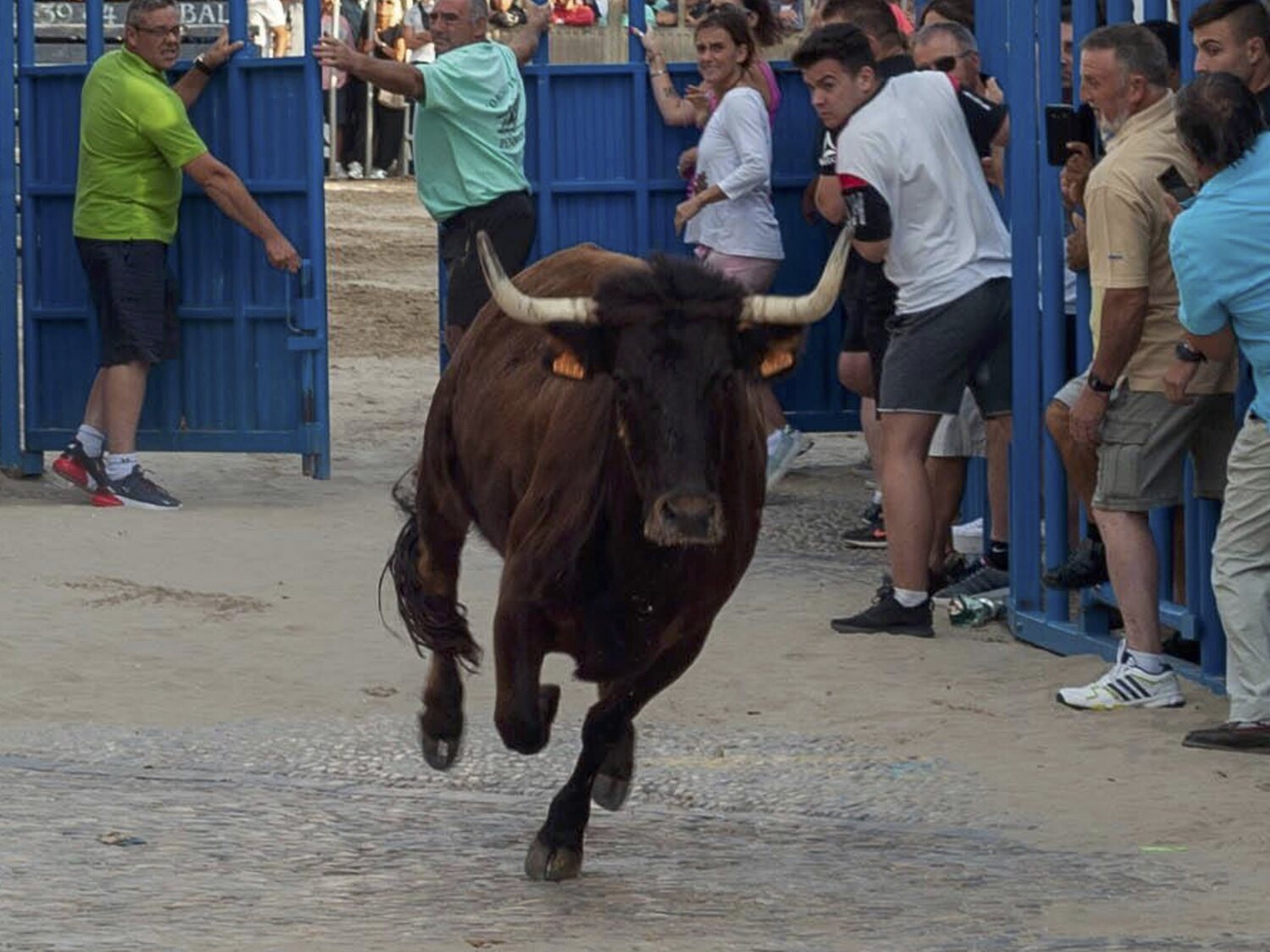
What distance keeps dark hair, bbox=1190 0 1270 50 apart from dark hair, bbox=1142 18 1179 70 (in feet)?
1.92

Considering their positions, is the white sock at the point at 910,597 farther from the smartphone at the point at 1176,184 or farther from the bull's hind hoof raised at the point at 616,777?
the bull's hind hoof raised at the point at 616,777

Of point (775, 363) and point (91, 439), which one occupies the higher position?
point (775, 363)

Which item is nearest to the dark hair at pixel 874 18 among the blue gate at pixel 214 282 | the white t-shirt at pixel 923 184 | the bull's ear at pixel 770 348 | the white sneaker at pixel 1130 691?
the white t-shirt at pixel 923 184

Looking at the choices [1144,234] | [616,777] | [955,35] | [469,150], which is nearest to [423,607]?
[616,777]

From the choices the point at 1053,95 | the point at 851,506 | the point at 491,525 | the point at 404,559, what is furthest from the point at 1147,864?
the point at 851,506

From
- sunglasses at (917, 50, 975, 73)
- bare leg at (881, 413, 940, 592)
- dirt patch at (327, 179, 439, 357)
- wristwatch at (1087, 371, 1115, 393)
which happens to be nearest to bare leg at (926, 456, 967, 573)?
bare leg at (881, 413, 940, 592)

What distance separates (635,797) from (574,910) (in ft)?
3.99

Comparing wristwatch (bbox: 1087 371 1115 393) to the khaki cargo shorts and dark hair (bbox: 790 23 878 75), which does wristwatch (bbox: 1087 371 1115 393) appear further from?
dark hair (bbox: 790 23 878 75)

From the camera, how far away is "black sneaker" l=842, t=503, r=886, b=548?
11.0 meters

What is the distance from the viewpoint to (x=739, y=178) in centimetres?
1160

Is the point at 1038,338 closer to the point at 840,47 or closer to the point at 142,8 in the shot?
the point at 840,47

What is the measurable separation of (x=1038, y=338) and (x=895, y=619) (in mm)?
1072

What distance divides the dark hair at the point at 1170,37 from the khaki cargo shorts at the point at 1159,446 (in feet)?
3.48

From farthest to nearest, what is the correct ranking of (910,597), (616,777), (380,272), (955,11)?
1. (380,272)
2. (955,11)
3. (910,597)
4. (616,777)
